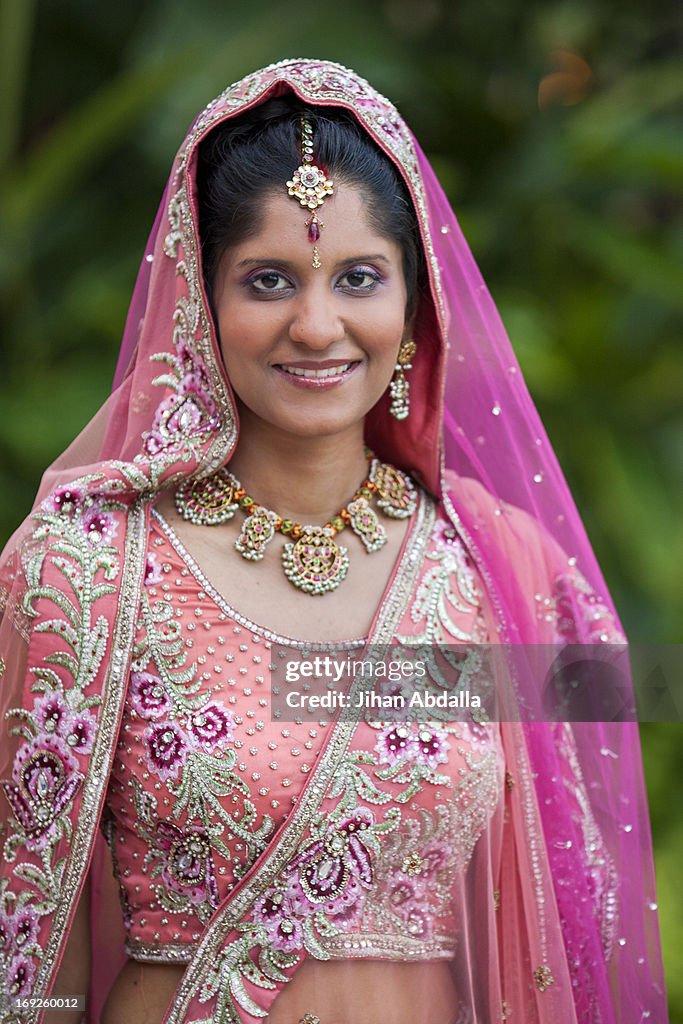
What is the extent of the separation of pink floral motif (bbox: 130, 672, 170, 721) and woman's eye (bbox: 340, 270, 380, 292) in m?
0.57

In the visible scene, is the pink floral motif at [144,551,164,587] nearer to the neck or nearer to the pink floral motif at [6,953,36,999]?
the neck

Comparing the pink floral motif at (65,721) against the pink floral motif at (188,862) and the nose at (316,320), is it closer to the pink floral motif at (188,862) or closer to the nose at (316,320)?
the pink floral motif at (188,862)

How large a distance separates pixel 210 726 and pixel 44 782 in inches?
8.8

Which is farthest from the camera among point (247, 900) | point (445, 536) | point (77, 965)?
point (445, 536)

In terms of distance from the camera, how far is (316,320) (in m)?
1.59

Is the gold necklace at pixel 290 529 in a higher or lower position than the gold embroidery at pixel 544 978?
higher

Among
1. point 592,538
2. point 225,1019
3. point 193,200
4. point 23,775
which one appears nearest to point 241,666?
point 23,775

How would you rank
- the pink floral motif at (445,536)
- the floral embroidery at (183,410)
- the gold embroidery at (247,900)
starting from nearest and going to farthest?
the gold embroidery at (247,900) < the floral embroidery at (183,410) < the pink floral motif at (445,536)

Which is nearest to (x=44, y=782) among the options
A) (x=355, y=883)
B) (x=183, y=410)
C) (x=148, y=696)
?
(x=148, y=696)

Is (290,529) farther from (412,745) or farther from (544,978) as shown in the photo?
(544,978)

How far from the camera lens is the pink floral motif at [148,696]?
1.60m

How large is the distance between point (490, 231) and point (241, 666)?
276 cm

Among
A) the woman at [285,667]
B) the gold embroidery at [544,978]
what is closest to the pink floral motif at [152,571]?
the woman at [285,667]

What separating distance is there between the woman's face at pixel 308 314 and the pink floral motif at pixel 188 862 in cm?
54
